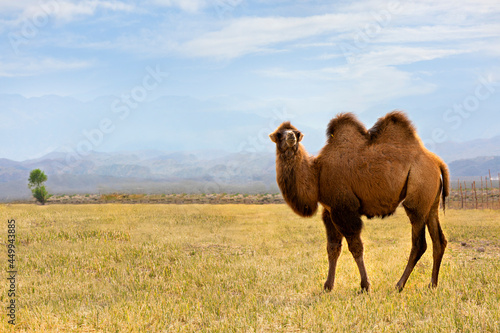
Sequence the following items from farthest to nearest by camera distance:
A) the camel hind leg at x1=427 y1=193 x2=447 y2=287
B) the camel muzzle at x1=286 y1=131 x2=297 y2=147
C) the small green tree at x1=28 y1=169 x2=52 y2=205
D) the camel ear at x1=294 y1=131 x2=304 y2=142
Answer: the small green tree at x1=28 y1=169 x2=52 y2=205
the camel hind leg at x1=427 y1=193 x2=447 y2=287
the camel ear at x1=294 y1=131 x2=304 y2=142
the camel muzzle at x1=286 y1=131 x2=297 y2=147

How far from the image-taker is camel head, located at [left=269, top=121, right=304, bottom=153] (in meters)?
8.45

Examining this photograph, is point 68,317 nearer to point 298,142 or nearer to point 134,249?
point 298,142

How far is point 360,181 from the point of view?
855 cm

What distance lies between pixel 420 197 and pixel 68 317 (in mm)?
6775

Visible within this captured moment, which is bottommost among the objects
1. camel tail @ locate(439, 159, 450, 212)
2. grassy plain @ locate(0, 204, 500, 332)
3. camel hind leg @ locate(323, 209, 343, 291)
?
grassy plain @ locate(0, 204, 500, 332)

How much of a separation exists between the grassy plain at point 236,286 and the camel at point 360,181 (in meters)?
1.13

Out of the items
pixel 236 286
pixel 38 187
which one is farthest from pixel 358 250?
pixel 38 187

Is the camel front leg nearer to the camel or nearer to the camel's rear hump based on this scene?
the camel

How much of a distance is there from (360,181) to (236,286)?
3618mm

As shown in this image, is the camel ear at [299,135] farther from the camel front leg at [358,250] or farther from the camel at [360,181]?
the camel front leg at [358,250]

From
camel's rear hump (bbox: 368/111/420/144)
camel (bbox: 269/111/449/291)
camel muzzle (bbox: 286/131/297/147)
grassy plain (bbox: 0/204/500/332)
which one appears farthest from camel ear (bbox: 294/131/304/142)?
grassy plain (bbox: 0/204/500/332)

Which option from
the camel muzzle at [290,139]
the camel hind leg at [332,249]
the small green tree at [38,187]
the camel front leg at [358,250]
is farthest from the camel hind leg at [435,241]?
the small green tree at [38,187]

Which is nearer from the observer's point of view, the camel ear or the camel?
the camel

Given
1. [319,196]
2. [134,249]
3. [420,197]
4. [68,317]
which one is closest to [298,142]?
[319,196]
